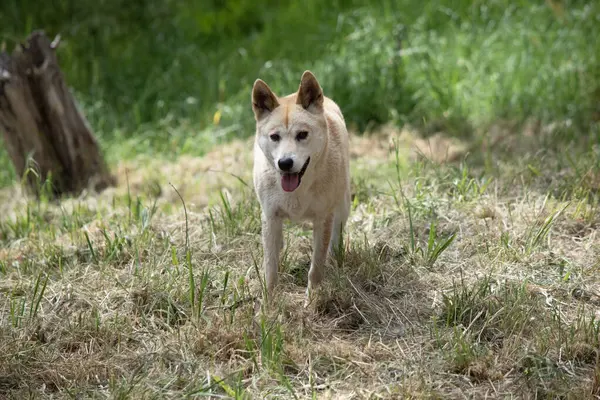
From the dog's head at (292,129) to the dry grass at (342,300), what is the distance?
1.91 ft

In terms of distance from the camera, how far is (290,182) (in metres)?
4.12

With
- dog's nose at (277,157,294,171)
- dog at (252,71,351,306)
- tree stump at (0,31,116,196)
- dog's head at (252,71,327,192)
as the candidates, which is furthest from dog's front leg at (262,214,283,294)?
tree stump at (0,31,116,196)

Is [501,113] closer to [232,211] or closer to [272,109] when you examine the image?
[232,211]

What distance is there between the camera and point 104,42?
9.48 meters

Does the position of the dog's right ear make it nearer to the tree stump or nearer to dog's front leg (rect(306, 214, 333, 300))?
dog's front leg (rect(306, 214, 333, 300))

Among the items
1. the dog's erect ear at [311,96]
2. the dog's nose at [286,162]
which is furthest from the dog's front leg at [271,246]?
the dog's erect ear at [311,96]

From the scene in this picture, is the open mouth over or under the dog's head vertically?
under

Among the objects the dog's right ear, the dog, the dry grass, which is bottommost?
the dry grass

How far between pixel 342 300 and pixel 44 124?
382cm

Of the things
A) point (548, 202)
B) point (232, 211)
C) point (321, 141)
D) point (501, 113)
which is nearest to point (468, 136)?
point (501, 113)

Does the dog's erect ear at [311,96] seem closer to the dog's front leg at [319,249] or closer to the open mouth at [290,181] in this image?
the open mouth at [290,181]

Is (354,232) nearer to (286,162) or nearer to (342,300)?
(342,300)

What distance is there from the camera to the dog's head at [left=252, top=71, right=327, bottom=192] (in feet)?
13.4

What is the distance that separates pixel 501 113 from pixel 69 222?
13.4ft
